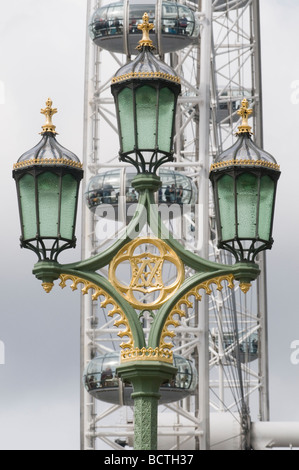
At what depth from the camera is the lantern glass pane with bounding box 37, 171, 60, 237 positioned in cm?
1518

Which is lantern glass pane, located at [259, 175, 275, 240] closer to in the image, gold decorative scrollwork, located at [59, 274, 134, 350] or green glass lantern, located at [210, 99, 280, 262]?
green glass lantern, located at [210, 99, 280, 262]

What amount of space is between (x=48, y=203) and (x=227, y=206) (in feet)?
5.32

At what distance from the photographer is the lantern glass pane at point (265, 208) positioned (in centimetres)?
1520

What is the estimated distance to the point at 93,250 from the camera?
54.8m

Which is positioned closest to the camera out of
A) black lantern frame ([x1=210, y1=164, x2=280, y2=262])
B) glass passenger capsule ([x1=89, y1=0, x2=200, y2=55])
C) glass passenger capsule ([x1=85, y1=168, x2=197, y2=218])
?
black lantern frame ([x1=210, y1=164, x2=280, y2=262])

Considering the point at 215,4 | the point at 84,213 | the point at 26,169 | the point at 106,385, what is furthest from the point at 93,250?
the point at 26,169

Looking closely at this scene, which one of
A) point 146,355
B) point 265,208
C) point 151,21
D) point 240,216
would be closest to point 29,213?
point 146,355

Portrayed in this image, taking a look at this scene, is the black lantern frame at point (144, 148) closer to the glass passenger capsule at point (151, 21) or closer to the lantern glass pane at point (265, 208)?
the lantern glass pane at point (265, 208)

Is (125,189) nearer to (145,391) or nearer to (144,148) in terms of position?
(144,148)

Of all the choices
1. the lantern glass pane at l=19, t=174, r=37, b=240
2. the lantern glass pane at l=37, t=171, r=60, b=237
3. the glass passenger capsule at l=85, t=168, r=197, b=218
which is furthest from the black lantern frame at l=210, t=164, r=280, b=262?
the glass passenger capsule at l=85, t=168, r=197, b=218

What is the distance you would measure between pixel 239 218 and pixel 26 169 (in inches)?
78.3

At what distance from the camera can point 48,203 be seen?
15250mm

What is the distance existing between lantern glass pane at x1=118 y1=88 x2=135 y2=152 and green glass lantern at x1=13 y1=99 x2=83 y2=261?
0.48 metres

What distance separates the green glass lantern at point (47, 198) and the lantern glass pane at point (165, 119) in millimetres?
791
